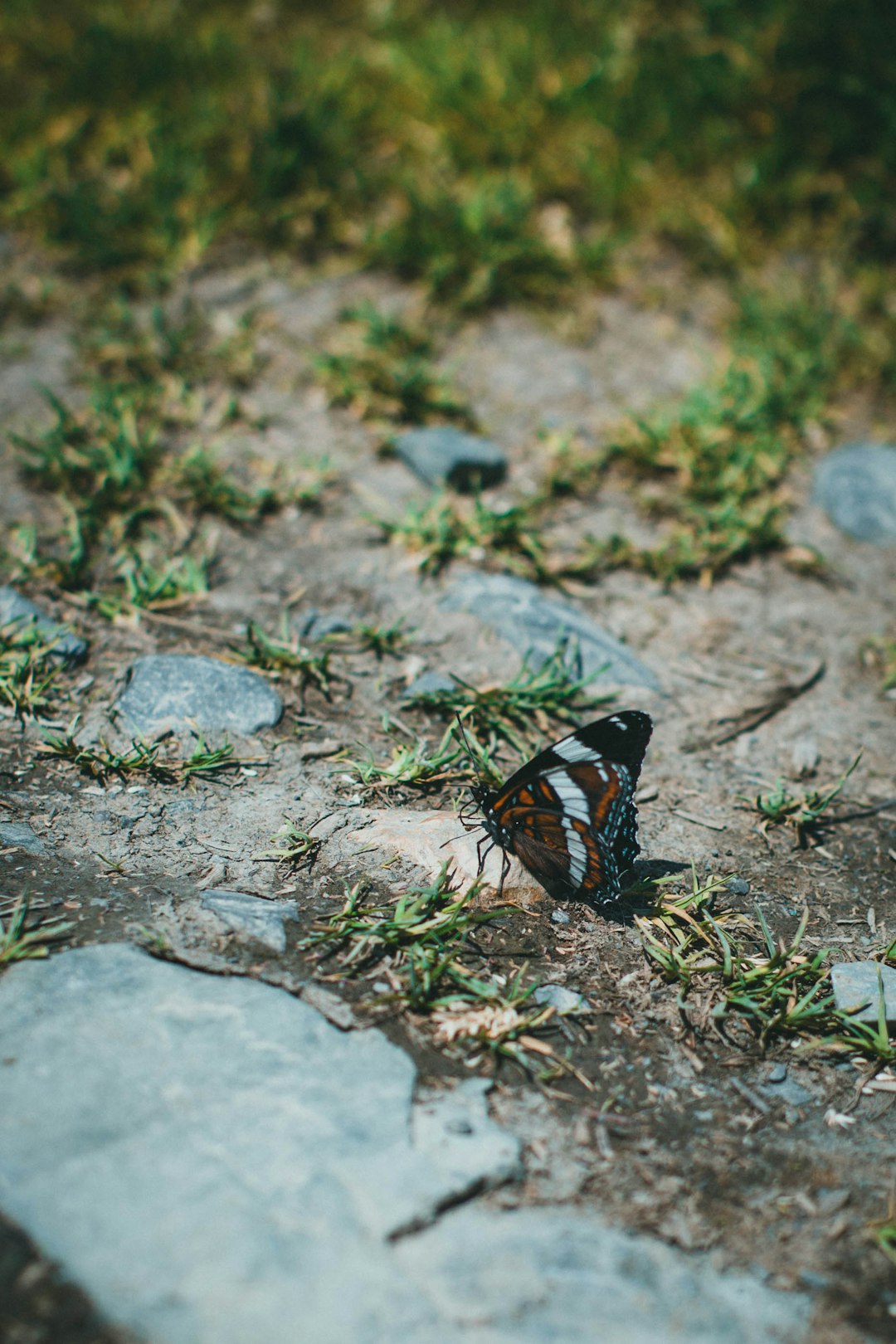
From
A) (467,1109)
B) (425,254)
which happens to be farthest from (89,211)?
(467,1109)

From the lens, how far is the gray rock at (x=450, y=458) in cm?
353

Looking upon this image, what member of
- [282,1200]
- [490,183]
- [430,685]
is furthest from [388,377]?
[282,1200]

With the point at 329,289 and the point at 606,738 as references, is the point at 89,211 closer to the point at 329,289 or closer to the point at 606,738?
the point at 329,289

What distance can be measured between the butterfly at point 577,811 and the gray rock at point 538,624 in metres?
0.80

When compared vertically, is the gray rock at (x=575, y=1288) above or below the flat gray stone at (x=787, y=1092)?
below

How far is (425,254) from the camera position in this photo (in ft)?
14.0

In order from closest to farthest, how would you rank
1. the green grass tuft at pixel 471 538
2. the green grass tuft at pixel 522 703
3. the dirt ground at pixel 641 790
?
the dirt ground at pixel 641 790
the green grass tuft at pixel 522 703
the green grass tuft at pixel 471 538

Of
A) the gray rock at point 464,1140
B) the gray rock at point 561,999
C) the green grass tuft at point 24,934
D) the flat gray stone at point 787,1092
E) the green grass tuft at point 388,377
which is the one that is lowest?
the flat gray stone at point 787,1092

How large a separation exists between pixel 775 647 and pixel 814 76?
314 cm

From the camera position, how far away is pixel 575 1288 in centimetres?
159

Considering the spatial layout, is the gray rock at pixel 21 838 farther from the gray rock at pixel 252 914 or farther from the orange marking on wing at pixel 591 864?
the orange marking on wing at pixel 591 864

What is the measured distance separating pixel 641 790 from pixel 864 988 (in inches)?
30.1

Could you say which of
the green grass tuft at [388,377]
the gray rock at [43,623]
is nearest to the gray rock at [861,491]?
the green grass tuft at [388,377]

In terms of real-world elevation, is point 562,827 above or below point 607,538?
below
